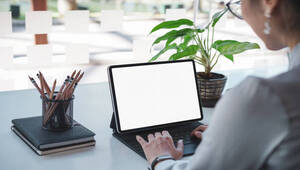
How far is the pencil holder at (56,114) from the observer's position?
1.32m

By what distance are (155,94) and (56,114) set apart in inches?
12.5

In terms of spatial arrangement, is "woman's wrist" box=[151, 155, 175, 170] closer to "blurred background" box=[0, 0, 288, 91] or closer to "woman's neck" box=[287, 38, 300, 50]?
"woman's neck" box=[287, 38, 300, 50]

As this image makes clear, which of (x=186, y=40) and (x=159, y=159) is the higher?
(x=186, y=40)

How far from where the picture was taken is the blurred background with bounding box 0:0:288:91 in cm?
363

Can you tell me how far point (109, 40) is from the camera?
6.19 m

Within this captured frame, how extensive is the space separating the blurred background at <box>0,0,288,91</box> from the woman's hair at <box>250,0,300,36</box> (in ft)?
5.11

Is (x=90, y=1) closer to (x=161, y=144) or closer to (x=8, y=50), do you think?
(x=8, y=50)

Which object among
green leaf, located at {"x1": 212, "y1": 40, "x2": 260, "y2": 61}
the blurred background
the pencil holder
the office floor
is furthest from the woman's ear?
the office floor

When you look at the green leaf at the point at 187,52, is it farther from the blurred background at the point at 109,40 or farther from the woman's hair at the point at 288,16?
the woman's hair at the point at 288,16

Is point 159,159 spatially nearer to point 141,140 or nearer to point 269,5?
point 141,140

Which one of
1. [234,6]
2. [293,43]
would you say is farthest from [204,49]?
[293,43]

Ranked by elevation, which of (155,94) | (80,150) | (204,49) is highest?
(204,49)

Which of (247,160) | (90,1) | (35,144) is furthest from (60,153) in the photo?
(90,1)

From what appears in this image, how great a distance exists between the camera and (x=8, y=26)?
3.03 metres
